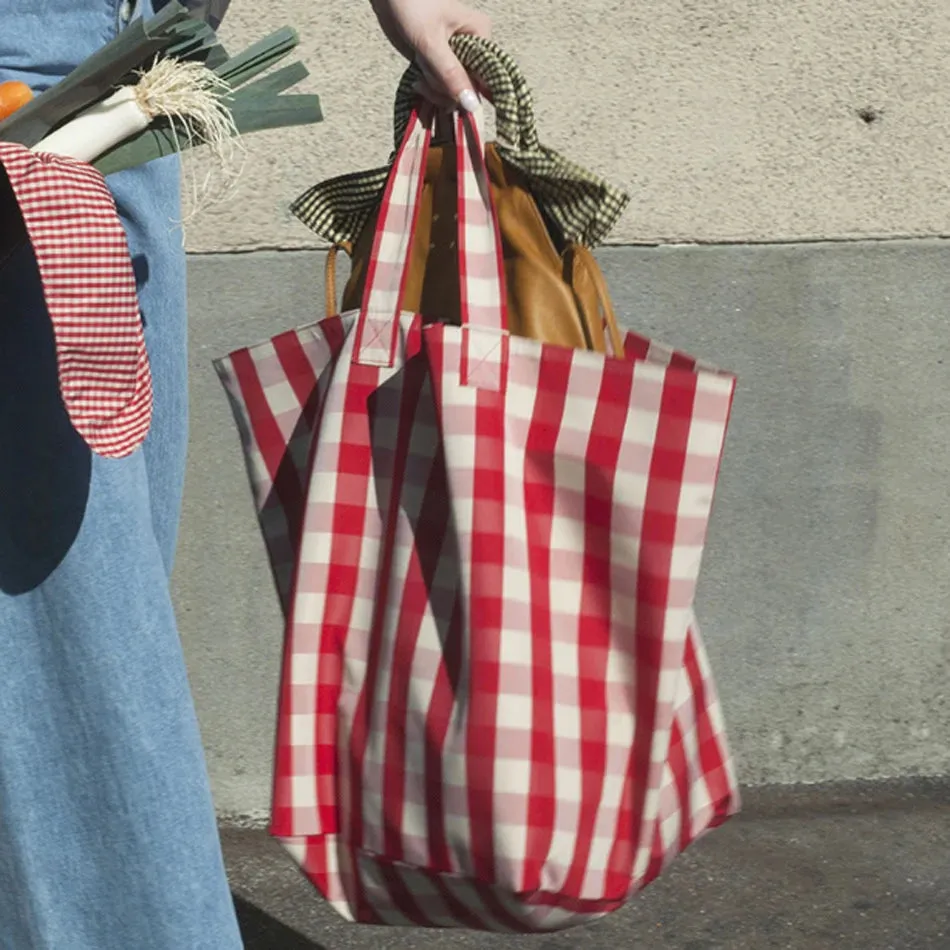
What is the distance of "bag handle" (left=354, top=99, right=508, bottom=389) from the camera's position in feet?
5.24

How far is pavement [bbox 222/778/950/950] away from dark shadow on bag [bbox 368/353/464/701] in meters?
1.16

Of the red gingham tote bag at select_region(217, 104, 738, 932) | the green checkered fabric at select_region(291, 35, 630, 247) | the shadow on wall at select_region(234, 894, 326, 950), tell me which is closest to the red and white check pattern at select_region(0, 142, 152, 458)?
the red gingham tote bag at select_region(217, 104, 738, 932)

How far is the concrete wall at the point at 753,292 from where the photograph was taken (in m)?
2.99

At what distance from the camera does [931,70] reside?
10.1 feet

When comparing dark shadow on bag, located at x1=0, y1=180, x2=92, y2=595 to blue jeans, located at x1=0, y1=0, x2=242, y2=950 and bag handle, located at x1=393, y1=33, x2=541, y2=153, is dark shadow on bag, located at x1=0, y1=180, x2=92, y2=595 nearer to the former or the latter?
blue jeans, located at x1=0, y1=0, x2=242, y2=950

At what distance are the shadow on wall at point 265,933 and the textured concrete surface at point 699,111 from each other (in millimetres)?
1235

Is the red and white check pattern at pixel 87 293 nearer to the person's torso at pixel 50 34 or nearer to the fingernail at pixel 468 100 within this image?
the person's torso at pixel 50 34

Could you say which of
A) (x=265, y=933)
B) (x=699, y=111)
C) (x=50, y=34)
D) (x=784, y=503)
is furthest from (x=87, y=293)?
(x=784, y=503)

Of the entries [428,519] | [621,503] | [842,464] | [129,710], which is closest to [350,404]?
[428,519]

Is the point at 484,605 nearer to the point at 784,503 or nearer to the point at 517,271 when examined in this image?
the point at 517,271

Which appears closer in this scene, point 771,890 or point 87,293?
point 87,293

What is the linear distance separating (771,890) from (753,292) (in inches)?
44.8

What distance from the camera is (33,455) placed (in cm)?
167

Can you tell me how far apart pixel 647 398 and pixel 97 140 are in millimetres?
594
